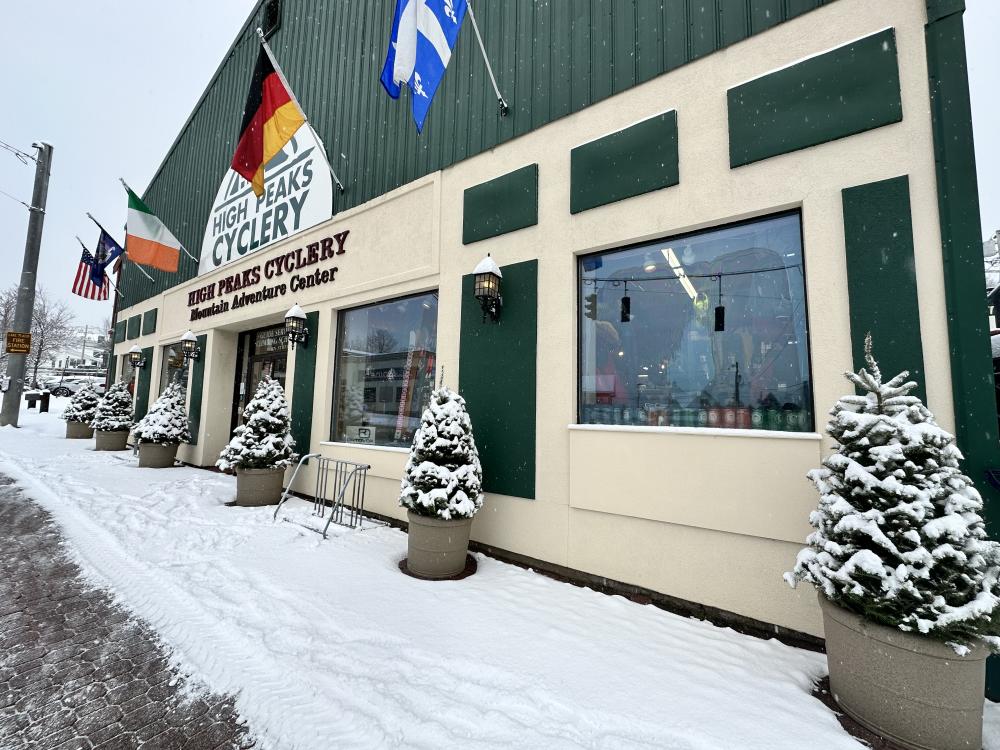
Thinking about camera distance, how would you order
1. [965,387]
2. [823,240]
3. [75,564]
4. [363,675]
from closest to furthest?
[363,675] < [965,387] < [823,240] < [75,564]

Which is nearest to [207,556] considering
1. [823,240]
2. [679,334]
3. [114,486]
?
[114,486]

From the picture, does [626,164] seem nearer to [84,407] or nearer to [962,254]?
[962,254]

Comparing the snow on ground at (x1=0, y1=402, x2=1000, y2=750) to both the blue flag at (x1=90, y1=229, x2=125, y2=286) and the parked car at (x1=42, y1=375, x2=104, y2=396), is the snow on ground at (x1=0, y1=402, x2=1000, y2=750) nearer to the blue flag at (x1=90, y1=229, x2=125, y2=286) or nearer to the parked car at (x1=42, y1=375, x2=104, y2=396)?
the blue flag at (x1=90, y1=229, x2=125, y2=286)

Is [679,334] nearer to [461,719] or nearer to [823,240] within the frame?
[823,240]

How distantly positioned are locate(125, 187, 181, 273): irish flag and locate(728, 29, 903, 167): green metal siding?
12653 mm

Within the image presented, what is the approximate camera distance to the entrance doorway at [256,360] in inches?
376

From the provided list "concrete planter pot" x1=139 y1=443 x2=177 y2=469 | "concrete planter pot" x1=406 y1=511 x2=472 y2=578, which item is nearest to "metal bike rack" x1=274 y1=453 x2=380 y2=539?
"concrete planter pot" x1=406 y1=511 x2=472 y2=578

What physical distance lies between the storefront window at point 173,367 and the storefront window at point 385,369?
23.4 ft

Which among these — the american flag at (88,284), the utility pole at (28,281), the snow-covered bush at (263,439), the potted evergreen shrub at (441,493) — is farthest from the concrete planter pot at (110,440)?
the potted evergreen shrub at (441,493)

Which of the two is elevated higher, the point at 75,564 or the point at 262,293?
the point at 262,293

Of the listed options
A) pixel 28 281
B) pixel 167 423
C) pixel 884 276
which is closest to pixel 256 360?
pixel 167 423

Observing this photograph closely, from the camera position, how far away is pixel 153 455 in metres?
9.96

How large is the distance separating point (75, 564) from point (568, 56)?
7310 millimetres

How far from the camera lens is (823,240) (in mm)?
3477
